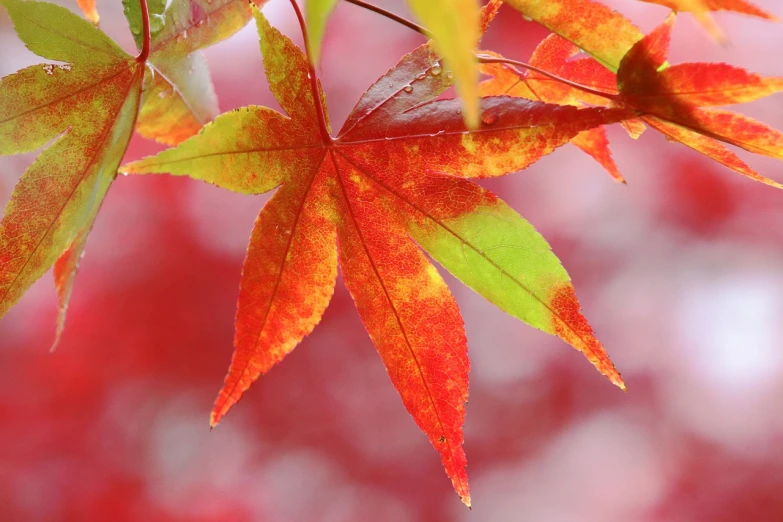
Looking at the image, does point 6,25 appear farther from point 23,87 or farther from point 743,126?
point 743,126

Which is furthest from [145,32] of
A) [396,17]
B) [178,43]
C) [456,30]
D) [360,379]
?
[360,379]

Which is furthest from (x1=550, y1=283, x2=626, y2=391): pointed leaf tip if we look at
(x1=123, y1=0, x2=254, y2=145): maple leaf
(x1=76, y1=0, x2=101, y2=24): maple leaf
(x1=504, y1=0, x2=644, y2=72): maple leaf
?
(x1=76, y1=0, x2=101, y2=24): maple leaf

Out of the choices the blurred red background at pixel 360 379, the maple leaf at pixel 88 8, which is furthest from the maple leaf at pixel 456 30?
the blurred red background at pixel 360 379

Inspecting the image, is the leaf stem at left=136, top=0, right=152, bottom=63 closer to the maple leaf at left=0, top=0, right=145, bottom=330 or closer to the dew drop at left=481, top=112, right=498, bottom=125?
the maple leaf at left=0, top=0, right=145, bottom=330

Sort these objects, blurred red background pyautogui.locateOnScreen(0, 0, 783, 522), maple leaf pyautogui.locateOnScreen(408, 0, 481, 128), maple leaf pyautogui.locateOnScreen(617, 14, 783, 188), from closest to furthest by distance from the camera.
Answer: maple leaf pyautogui.locateOnScreen(408, 0, 481, 128) < maple leaf pyautogui.locateOnScreen(617, 14, 783, 188) < blurred red background pyautogui.locateOnScreen(0, 0, 783, 522)

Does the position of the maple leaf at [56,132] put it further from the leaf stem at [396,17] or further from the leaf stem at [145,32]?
the leaf stem at [396,17]

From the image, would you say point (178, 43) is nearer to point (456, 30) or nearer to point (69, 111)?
point (69, 111)

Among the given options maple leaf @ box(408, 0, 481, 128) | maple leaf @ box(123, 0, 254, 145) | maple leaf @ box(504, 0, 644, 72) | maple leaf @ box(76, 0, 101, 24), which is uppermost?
maple leaf @ box(76, 0, 101, 24)
